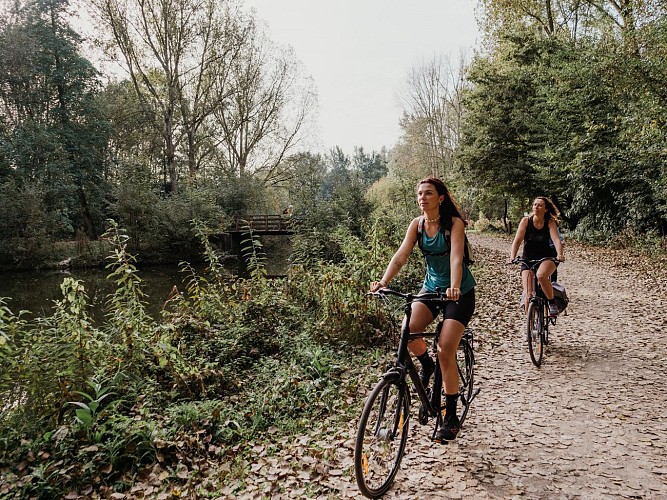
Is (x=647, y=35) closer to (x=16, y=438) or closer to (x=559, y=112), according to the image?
(x=559, y=112)

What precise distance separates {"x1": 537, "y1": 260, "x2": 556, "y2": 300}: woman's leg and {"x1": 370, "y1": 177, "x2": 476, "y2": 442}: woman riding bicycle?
2.76 metres

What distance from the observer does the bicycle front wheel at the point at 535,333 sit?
549cm

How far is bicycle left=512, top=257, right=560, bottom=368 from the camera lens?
18.0 ft

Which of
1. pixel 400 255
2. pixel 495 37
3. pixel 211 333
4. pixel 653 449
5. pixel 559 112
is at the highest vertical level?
pixel 495 37

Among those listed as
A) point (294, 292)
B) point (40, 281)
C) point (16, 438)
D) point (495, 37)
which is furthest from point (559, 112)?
point (40, 281)

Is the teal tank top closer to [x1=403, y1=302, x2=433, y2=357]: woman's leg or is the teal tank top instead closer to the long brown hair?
the long brown hair

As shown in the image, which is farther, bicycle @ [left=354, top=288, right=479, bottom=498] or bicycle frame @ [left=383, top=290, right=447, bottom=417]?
bicycle frame @ [left=383, top=290, right=447, bottom=417]

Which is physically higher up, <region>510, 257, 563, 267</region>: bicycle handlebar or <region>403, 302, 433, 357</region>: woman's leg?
<region>510, 257, 563, 267</region>: bicycle handlebar

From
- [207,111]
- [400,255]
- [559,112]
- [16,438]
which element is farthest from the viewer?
[207,111]

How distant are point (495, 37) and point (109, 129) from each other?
2546cm

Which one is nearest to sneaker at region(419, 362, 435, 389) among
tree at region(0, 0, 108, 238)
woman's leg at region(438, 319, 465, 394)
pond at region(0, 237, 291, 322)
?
woman's leg at region(438, 319, 465, 394)

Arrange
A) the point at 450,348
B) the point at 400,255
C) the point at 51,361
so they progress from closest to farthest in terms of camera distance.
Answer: the point at 450,348
the point at 400,255
the point at 51,361

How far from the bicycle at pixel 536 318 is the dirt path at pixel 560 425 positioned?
9.2 inches

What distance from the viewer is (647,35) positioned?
40.0ft
